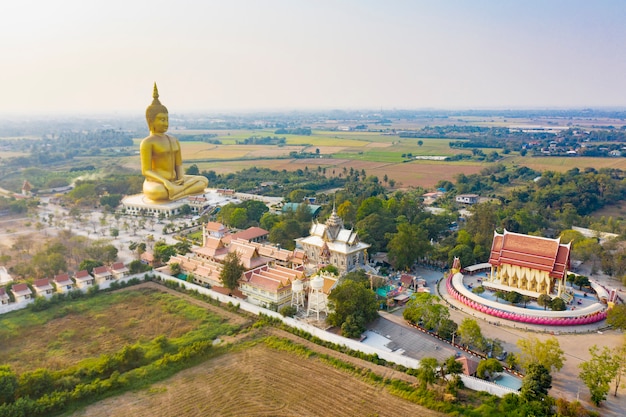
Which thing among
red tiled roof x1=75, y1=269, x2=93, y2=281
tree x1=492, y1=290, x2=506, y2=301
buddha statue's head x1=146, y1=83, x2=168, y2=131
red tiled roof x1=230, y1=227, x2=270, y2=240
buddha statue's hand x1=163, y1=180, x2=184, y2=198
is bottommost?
tree x1=492, y1=290, x2=506, y2=301

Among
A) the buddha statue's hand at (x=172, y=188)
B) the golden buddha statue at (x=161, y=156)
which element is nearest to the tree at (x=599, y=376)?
the golden buddha statue at (x=161, y=156)

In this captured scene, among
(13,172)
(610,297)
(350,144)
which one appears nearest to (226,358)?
(610,297)

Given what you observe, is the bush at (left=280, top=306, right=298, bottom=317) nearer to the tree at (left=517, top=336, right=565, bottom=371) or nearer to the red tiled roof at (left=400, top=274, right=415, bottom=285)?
the red tiled roof at (left=400, top=274, right=415, bottom=285)

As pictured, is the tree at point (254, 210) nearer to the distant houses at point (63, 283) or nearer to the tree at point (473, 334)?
the distant houses at point (63, 283)

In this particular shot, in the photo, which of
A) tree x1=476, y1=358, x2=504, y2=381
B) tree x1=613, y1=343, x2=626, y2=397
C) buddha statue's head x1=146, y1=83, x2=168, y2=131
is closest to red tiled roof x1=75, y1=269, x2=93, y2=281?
buddha statue's head x1=146, y1=83, x2=168, y2=131

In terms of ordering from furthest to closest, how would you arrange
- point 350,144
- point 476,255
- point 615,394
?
point 350,144
point 476,255
point 615,394

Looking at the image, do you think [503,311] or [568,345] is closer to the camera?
[568,345]

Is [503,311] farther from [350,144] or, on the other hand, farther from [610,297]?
[350,144]
